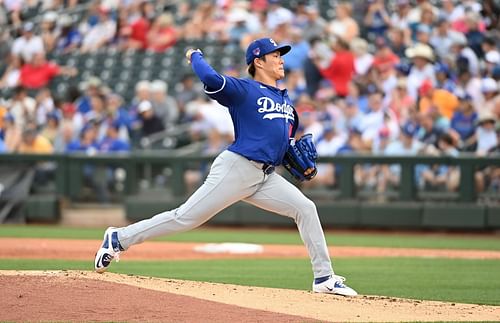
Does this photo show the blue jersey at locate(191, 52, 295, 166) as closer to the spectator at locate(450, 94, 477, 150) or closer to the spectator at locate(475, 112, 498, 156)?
the spectator at locate(475, 112, 498, 156)

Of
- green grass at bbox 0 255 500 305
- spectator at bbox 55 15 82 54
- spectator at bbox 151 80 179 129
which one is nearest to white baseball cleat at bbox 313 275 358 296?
green grass at bbox 0 255 500 305

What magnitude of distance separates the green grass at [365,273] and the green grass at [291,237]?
2.29 metres

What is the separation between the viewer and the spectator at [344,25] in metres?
17.3

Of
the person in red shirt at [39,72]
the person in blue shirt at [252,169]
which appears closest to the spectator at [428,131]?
the person in blue shirt at [252,169]

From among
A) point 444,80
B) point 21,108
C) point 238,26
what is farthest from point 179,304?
point 21,108

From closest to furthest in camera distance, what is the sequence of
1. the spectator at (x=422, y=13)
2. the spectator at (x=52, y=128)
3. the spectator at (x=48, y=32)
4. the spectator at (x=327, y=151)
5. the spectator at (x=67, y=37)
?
the spectator at (x=327, y=151) < the spectator at (x=422, y=13) < the spectator at (x=52, y=128) < the spectator at (x=48, y=32) < the spectator at (x=67, y=37)

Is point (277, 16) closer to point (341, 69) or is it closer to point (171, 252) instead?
point (341, 69)

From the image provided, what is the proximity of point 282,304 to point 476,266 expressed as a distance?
14.6 feet

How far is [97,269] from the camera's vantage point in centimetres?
790

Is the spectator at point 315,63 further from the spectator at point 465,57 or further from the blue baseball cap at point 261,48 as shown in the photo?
the blue baseball cap at point 261,48

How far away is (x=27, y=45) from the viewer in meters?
21.1

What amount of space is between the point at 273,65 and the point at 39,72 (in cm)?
1377

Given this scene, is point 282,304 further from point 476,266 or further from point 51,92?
point 51,92

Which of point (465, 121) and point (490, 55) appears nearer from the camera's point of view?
point (465, 121)
